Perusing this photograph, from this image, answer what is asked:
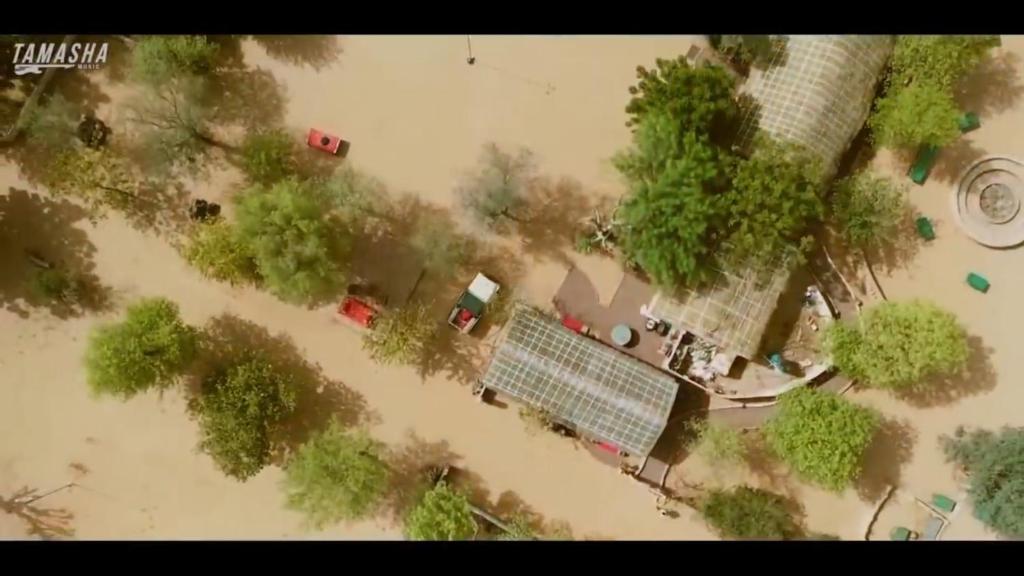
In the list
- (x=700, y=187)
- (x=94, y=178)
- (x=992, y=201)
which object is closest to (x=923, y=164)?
(x=992, y=201)

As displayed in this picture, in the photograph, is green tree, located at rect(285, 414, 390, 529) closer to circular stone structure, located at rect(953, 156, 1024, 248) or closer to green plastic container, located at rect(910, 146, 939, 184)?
green plastic container, located at rect(910, 146, 939, 184)

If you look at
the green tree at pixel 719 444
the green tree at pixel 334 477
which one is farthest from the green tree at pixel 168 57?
the green tree at pixel 719 444

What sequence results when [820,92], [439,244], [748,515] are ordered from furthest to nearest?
[439,244] → [748,515] → [820,92]

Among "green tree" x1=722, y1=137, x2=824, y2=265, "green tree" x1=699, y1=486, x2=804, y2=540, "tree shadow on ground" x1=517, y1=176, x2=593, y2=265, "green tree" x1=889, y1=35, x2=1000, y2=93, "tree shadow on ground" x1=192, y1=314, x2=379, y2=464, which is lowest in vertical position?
"tree shadow on ground" x1=192, y1=314, x2=379, y2=464

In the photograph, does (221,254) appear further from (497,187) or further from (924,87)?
(924,87)

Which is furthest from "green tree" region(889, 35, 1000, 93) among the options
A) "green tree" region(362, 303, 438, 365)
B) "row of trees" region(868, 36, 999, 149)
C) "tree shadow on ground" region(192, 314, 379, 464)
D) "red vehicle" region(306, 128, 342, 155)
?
"tree shadow on ground" region(192, 314, 379, 464)

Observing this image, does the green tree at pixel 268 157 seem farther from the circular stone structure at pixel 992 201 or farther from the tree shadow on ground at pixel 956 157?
the circular stone structure at pixel 992 201

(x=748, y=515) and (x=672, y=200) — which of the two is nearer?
(x=672, y=200)

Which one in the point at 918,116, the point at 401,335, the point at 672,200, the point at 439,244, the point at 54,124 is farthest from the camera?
the point at 439,244
